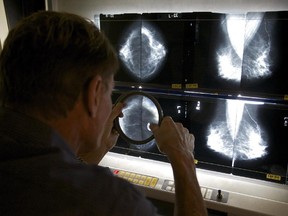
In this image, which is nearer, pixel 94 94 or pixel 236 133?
pixel 94 94

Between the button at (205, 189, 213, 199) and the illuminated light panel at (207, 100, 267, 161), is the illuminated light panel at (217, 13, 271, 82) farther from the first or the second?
the button at (205, 189, 213, 199)

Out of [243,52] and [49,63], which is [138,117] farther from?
[49,63]

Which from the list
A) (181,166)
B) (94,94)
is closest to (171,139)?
(181,166)

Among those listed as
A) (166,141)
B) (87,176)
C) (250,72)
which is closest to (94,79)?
(87,176)

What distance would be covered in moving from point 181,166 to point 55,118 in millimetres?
522

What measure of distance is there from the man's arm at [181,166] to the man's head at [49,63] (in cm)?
49

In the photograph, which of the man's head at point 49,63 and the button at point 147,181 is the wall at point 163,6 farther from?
the man's head at point 49,63

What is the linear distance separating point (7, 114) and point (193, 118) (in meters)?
1.20

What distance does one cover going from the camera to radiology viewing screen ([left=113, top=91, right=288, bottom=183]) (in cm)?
156

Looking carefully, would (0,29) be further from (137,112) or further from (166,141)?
(166,141)

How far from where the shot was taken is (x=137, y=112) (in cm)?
183

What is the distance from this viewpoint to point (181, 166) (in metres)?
1.07

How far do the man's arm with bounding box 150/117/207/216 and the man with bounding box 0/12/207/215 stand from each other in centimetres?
30

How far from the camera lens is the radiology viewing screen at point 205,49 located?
1.48 meters
